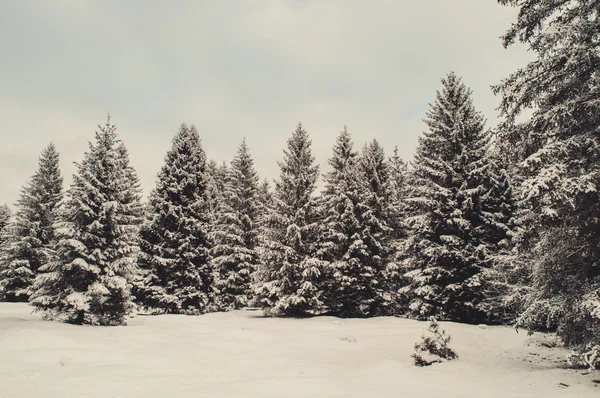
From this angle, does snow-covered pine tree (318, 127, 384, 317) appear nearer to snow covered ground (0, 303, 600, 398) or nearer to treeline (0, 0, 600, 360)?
treeline (0, 0, 600, 360)

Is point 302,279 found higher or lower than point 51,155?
lower

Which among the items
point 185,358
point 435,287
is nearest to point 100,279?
point 185,358

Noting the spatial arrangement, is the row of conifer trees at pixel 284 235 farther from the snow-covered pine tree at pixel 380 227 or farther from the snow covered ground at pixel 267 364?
the snow covered ground at pixel 267 364

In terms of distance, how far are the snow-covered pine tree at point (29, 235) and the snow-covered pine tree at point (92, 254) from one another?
16464mm

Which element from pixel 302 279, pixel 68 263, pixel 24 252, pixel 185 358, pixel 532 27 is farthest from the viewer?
pixel 24 252

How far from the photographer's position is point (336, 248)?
87.5 ft

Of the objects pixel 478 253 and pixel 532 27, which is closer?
pixel 532 27

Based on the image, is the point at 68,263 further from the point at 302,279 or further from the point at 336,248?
the point at 336,248

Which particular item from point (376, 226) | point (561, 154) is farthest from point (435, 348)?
point (376, 226)

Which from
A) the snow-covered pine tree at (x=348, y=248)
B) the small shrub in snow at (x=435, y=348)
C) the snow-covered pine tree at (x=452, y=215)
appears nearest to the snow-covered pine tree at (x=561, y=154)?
the small shrub in snow at (x=435, y=348)

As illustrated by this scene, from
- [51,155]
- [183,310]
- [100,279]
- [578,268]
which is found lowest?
[183,310]

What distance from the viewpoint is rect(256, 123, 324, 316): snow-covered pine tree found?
999 inches

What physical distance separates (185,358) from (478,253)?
1748 cm

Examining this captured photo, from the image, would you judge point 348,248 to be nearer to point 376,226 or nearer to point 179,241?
point 376,226
